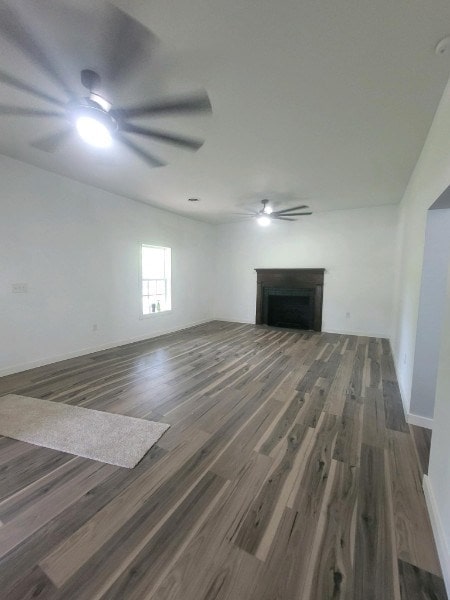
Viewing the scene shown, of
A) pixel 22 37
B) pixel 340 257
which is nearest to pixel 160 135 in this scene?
pixel 22 37

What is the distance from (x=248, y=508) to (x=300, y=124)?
2.92m

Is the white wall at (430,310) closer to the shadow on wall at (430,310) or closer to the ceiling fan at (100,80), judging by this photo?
the shadow on wall at (430,310)

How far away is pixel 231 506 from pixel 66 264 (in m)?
3.79

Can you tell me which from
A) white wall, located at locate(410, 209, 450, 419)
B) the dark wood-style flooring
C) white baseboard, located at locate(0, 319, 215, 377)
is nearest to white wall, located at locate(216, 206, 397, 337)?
white baseboard, located at locate(0, 319, 215, 377)

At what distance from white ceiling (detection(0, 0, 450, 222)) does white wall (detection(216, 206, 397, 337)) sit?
76.6 inches

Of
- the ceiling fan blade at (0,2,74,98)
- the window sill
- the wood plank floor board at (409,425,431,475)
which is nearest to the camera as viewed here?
the ceiling fan blade at (0,2,74,98)

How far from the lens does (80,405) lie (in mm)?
2602

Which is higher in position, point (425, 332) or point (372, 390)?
point (425, 332)

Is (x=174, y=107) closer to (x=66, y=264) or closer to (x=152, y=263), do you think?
(x=66, y=264)

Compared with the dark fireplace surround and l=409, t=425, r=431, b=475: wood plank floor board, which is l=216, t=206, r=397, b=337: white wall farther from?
l=409, t=425, r=431, b=475: wood plank floor board

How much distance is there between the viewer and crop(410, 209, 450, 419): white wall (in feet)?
6.98

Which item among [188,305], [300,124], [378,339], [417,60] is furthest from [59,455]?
[378,339]

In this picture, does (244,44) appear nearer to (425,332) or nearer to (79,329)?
(425,332)

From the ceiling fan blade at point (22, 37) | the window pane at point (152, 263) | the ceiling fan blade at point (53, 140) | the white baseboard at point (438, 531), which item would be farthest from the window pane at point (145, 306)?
the white baseboard at point (438, 531)
